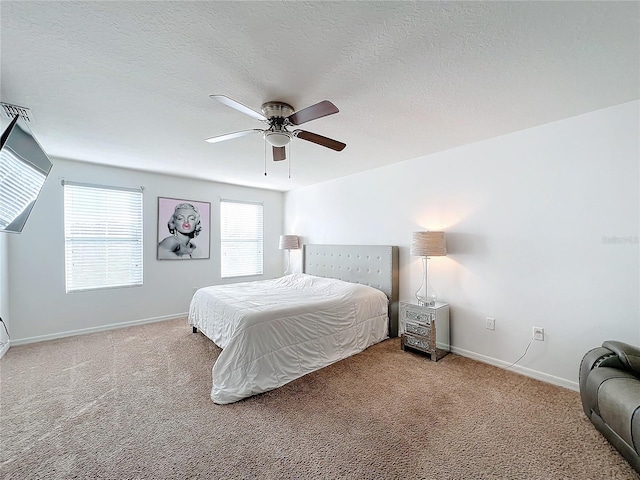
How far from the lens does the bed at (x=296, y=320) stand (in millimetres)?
2387

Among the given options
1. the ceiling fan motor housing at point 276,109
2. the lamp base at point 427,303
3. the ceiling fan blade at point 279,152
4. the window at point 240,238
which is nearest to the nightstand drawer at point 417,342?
the lamp base at point 427,303

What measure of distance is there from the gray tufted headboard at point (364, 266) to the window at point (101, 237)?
9.62ft

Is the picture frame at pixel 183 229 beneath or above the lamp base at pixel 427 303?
above

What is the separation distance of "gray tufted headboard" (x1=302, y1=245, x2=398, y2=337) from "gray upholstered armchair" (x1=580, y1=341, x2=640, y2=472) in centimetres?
201

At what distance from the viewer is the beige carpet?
1.60 meters

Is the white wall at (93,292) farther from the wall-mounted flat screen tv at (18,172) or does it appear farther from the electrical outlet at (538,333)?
the electrical outlet at (538,333)

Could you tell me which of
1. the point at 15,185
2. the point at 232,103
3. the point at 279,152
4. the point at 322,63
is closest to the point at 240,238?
the point at 279,152

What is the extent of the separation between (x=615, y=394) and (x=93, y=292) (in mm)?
5554

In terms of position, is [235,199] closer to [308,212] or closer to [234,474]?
[308,212]

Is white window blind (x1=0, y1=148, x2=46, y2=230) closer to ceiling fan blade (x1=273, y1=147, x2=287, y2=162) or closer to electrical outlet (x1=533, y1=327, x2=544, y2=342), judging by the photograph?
ceiling fan blade (x1=273, y1=147, x2=287, y2=162)

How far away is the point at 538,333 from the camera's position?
2.64 m

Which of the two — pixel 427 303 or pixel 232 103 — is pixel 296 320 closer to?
pixel 427 303

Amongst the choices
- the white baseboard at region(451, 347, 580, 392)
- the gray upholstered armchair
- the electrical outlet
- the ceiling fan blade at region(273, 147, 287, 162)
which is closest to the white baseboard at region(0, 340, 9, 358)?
the ceiling fan blade at region(273, 147, 287, 162)

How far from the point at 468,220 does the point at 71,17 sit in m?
3.57
